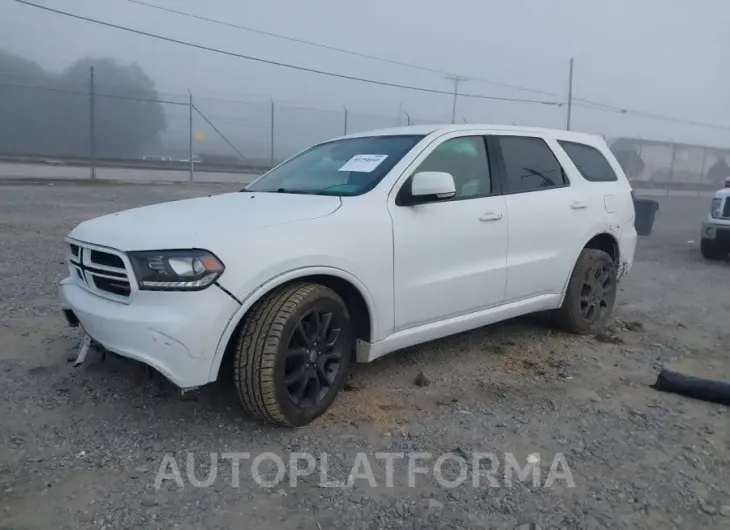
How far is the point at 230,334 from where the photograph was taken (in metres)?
3.00

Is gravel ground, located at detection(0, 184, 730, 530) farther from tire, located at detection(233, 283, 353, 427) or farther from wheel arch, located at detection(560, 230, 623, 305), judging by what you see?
wheel arch, located at detection(560, 230, 623, 305)

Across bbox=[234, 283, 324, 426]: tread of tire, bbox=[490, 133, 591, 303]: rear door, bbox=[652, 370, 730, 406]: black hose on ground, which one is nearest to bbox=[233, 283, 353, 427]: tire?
bbox=[234, 283, 324, 426]: tread of tire

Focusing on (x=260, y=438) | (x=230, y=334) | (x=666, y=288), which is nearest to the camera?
(x=230, y=334)

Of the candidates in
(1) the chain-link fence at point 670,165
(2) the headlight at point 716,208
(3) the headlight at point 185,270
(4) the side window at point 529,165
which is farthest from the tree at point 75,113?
(1) the chain-link fence at point 670,165

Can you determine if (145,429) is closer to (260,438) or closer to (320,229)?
(260,438)

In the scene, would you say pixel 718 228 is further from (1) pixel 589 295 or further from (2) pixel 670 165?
(2) pixel 670 165

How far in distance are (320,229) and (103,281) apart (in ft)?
3.76

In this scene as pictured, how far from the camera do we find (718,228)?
30.7 ft

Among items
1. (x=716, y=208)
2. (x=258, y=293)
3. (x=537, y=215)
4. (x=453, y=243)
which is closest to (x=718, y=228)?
(x=716, y=208)

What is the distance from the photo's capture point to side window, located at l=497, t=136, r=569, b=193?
451 cm

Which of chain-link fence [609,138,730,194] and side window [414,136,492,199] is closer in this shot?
side window [414,136,492,199]

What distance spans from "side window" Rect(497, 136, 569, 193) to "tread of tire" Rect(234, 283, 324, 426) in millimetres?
2077

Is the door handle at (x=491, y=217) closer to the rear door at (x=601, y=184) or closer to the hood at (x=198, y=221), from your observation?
the hood at (x=198, y=221)

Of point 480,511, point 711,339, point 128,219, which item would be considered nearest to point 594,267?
point 711,339
